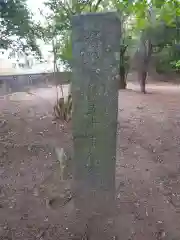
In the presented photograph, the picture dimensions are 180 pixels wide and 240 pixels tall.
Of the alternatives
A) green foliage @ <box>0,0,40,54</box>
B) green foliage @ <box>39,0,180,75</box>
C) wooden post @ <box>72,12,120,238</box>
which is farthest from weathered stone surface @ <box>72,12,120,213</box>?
green foliage @ <box>0,0,40,54</box>

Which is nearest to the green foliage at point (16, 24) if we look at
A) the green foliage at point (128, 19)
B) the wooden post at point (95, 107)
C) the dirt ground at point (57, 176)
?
the green foliage at point (128, 19)

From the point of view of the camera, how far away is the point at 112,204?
9.93 ft

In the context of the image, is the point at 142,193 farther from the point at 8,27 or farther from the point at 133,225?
the point at 8,27

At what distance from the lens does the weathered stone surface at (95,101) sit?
2.60m

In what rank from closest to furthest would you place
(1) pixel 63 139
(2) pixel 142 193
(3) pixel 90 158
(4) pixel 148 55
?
(3) pixel 90 158, (2) pixel 142 193, (1) pixel 63 139, (4) pixel 148 55

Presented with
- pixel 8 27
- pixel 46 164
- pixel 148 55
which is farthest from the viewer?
pixel 148 55

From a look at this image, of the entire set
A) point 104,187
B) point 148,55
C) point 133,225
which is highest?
point 148,55

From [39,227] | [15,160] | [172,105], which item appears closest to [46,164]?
[15,160]

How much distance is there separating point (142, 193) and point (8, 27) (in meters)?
4.07

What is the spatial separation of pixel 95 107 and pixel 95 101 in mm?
58

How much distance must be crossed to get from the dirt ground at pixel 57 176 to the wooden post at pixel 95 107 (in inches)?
16.6

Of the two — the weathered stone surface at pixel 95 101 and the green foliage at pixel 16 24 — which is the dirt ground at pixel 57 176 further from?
the green foliage at pixel 16 24

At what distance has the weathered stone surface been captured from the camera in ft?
8.54

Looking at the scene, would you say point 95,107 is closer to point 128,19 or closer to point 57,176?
point 57,176
